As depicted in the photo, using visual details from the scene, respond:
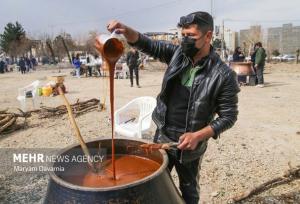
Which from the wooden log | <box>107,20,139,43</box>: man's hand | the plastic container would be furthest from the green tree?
<box>107,20,139,43</box>: man's hand

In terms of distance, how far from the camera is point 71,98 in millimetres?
12703

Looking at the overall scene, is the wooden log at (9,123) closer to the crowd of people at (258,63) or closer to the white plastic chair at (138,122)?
the white plastic chair at (138,122)

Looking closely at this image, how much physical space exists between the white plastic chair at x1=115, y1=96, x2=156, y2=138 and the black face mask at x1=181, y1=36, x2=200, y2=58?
133 inches

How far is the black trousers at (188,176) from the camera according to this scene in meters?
2.71

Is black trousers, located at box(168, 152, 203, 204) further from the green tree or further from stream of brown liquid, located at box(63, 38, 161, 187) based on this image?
the green tree

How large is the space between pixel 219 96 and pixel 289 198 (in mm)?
2366

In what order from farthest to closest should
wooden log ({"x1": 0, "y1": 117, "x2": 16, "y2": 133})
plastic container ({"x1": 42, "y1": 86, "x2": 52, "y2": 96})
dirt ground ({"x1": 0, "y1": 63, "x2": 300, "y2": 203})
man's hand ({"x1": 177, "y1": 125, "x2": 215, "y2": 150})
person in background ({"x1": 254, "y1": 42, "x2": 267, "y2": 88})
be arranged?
person in background ({"x1": 254, "y1": 42, "x2": 267, "y2": 88}) < plastic container ({"x1": 42, "y1": 86, "x2": 52, "y2": 96}) < wooden log ({"x1": 0, "y1": 117, "x2": 16, "y2": 133}) < dirt ground ({"x1": 0, "y1": 63, "x2": 300, "y2": 203}) < man's hand ({"x1": 177, "y1": 125, "x2": 215, "y2": 150})

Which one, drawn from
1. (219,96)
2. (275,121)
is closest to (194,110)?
(219,96)

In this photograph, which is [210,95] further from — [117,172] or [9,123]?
[9,123]

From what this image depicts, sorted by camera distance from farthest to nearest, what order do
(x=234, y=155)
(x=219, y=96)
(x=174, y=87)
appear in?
(x=234, y=155), (x=174, y=87), (x=219, y=96)

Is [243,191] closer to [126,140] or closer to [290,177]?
[290,177]

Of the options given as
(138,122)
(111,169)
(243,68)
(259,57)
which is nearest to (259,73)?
(243,68)

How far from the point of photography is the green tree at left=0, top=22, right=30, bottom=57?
185 ft

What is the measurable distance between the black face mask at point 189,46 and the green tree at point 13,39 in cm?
5737
